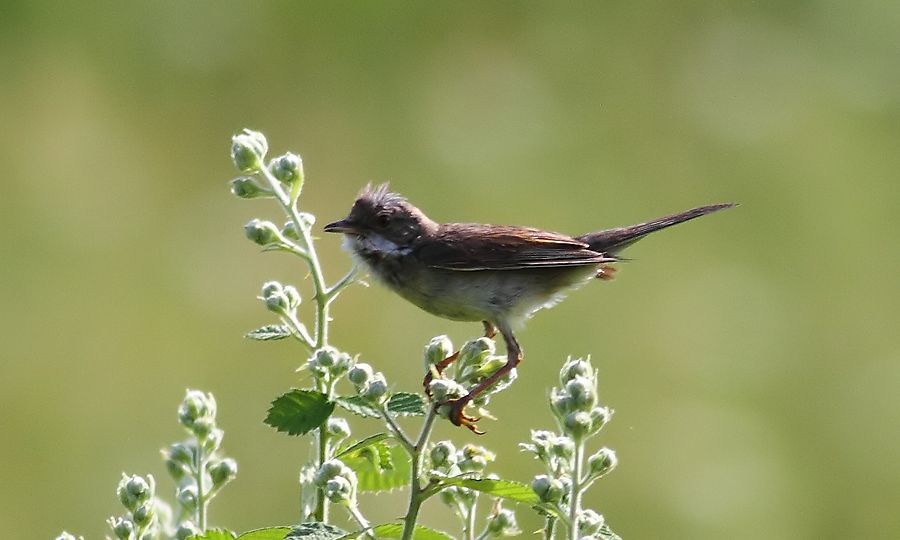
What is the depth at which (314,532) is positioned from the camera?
211 cm

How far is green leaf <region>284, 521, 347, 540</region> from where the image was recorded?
208 cm

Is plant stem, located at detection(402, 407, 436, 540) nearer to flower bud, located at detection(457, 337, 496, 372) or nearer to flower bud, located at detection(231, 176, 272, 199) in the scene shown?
flower bud, located at detection(457, 337, 496, 372)

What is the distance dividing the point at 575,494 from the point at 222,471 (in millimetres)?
817

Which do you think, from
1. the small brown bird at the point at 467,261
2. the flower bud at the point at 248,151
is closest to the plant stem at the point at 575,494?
the flower bud at the point at 248,151

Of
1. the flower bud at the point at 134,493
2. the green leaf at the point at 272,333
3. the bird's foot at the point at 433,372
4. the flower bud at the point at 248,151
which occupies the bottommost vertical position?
the flower bud at the point at 134,493

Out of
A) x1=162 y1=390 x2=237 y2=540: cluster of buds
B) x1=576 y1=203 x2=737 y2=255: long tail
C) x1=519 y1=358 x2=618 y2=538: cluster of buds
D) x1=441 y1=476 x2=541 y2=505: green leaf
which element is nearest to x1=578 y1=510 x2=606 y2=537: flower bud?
x1=519 y1=358 x2=618 y2=538: cluster of buds

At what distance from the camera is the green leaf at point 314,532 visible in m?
2.08

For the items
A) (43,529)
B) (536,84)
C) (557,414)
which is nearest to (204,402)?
(557,414)

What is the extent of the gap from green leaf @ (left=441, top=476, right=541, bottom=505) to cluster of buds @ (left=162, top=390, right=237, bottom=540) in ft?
2.06

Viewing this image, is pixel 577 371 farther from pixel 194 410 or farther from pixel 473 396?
pixel 194 410

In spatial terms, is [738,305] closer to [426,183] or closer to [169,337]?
[426,183]

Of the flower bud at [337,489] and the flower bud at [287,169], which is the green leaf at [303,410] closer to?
the flower bud at [337,489]

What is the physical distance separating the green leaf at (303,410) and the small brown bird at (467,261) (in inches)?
68.4

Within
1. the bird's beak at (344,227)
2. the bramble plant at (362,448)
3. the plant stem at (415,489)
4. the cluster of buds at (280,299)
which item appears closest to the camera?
the plant stem at (415,489)
